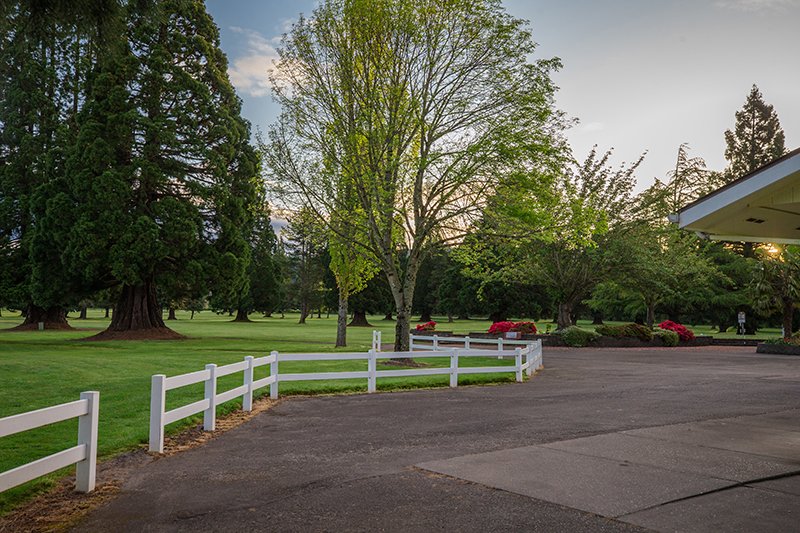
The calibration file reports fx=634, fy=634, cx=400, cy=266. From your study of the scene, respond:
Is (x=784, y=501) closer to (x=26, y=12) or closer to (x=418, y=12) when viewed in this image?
(x=26, y=12)

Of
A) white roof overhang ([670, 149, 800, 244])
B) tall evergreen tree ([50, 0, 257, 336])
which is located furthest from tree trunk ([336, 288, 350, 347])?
white roof overhang ([670, 149, 800, 244])

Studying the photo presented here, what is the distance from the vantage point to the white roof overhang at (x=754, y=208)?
750 centimetres

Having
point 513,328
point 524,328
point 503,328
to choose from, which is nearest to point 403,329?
point 503,328

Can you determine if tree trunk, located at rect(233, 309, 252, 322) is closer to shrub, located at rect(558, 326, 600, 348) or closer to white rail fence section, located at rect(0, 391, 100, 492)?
shrub, located at rect(558, 326, 600, 348)

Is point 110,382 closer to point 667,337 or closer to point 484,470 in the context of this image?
point 484,470

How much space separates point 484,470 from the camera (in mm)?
6887

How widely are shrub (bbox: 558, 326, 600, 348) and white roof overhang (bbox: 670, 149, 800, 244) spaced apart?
2314cm

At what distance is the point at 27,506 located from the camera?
593cm

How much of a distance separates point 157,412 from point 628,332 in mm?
30870

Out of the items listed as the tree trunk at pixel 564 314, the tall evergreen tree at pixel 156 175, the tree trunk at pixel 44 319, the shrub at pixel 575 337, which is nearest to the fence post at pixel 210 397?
the tall evergreen tree at pixel 156 175

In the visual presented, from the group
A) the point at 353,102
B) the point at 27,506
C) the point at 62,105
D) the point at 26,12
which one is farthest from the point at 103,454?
the point at 62,105

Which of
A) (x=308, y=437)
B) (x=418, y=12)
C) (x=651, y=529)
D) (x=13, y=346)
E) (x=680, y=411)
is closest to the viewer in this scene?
(x=651, y=529)

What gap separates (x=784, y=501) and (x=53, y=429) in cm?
→ 962

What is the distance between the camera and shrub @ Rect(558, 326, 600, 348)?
3297 cm
